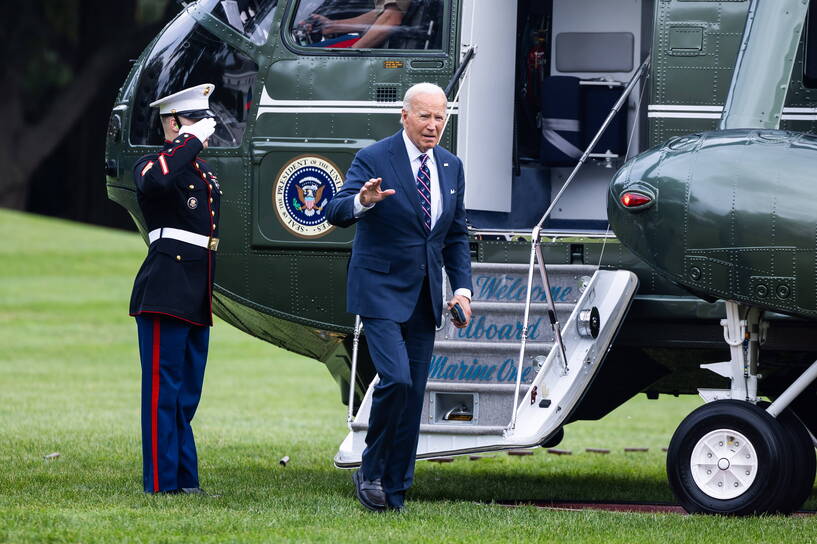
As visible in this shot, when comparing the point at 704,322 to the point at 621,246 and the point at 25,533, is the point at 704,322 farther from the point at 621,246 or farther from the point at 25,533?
the point at 25,533

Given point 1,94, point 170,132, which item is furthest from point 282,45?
point 1,94

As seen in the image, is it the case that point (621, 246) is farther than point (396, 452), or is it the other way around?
point (621, 246)

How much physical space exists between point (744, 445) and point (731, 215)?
106 centimetres

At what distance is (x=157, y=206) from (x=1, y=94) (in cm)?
2599

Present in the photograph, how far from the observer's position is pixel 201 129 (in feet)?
24.2

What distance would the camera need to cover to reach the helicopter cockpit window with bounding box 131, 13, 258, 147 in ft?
27.9

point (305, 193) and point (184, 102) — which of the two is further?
point (305, 193)

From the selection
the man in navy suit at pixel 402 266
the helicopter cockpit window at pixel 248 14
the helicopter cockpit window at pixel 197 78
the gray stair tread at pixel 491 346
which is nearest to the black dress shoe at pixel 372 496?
the man in navy suit at pixel 402 266

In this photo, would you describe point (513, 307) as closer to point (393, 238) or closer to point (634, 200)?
point (634, 200)

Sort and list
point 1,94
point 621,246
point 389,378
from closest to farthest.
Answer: point 389,378
point 621,246
point 1,94

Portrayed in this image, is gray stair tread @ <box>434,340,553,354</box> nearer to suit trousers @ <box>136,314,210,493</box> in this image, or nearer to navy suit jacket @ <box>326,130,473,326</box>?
navy suit jacket @ <box>326,130,473,326</box>

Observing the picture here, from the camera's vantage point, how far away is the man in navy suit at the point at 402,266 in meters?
6.62

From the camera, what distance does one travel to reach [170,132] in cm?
751

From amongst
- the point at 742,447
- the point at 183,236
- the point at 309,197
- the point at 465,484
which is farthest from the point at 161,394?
the point at 742,447
